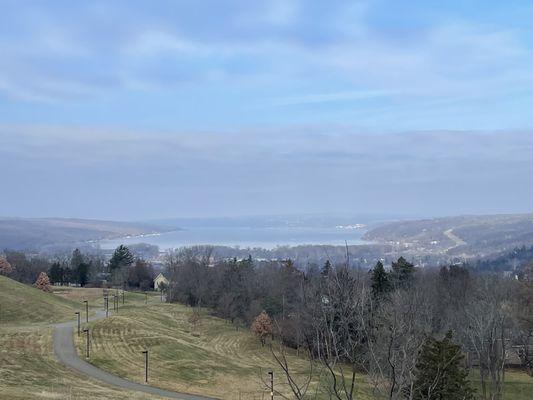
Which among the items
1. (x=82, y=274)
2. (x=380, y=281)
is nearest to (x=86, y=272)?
(x=82, y=274)

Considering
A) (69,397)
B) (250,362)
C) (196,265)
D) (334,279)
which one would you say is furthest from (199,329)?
(334,279)

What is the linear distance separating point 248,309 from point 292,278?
32.0 ft

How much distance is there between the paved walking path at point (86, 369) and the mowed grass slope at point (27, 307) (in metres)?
9.28

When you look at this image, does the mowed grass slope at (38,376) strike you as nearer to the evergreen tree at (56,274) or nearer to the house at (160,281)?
the evergreen tree at (56,274)

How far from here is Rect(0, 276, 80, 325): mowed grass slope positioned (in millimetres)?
55250

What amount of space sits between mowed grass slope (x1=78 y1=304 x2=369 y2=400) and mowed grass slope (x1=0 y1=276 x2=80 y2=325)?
7.95 meters

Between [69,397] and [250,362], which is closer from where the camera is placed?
[69,397]

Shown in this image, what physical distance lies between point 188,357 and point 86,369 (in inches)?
368

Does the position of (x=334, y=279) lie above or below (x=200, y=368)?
above

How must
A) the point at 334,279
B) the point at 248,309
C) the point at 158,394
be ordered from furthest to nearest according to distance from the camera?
1. the point at 248,309
2. the point at 158,394
3. the point at 334,279

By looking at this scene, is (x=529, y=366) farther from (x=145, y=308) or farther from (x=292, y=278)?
(x=145, y=308)

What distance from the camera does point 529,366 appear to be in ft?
166

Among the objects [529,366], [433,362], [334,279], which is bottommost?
[529,366]

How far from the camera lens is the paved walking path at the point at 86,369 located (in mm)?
32906
